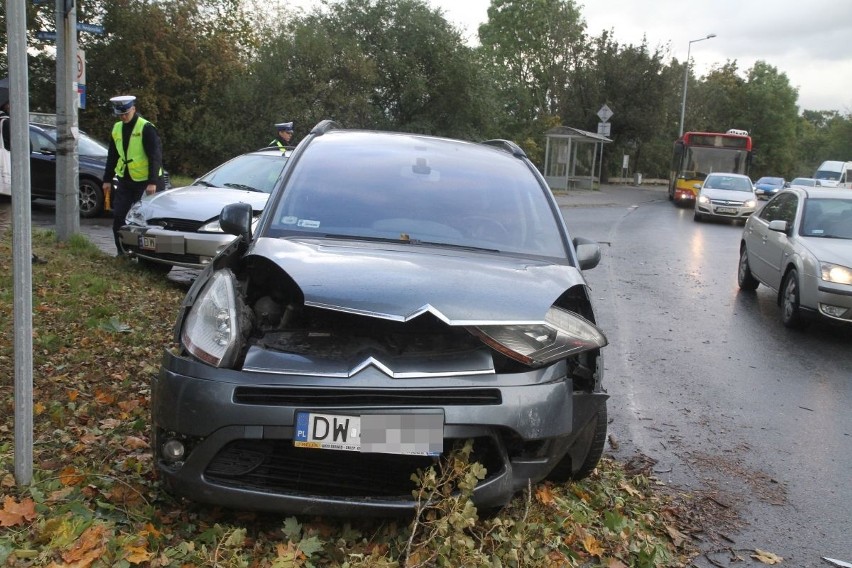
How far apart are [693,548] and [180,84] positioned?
2630 centimetres

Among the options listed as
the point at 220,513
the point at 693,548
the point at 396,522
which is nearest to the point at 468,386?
the point at 396,522

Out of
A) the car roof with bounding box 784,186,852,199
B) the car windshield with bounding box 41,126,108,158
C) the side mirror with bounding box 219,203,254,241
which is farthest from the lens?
the car windshield with bounding box 41,126,108,158

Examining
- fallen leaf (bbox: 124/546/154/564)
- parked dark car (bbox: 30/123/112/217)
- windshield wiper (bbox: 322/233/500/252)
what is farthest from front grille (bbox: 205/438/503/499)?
parked dark car (bbox: 30/123/112/217)

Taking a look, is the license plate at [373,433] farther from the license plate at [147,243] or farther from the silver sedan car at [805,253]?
the silver sedan car at [805,253]

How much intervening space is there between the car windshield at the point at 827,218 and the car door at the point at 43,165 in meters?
12.3

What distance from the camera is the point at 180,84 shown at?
1066 inches

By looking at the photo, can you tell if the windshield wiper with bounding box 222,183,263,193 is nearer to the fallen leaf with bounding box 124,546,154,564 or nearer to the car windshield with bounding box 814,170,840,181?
the fallen leaf with bounding box 124,546,154,564

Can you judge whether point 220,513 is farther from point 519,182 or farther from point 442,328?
point 519,182

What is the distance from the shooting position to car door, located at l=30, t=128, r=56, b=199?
14938 mm

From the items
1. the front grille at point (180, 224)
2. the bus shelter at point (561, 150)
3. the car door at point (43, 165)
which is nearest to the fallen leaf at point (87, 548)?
the front grille at point (180, 224)

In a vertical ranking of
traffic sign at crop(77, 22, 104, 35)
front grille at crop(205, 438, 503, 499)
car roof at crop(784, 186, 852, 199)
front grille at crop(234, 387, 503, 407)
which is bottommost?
front grille at crop(205, 438, 503, 499)

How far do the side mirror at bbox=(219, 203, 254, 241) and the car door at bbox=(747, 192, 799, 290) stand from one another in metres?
7.01

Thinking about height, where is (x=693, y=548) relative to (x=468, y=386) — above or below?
below

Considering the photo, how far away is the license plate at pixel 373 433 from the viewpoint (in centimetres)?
291
